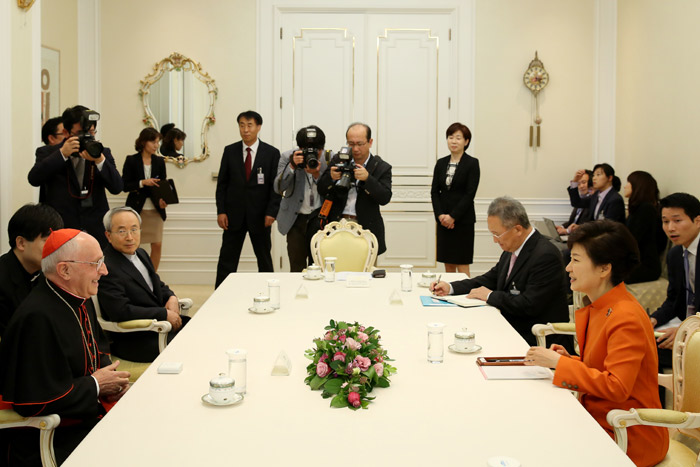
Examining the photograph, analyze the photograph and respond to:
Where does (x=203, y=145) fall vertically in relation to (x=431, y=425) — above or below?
above

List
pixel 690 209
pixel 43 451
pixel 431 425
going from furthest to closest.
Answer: pixel 690 209, pixel 43 451, pixel 431 425

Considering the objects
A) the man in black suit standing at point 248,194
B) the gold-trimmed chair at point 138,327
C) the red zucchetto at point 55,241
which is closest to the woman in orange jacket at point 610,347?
the red zucchetto at point 55,241

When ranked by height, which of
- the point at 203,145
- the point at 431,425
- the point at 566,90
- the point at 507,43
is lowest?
the point at 431,425

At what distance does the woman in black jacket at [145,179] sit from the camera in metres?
6.69

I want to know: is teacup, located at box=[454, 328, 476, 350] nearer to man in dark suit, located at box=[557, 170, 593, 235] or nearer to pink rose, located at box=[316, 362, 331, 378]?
pink rose, located at box=[316, 362, 331, 378]

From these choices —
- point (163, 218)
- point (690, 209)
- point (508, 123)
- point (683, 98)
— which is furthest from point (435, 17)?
point (690, 209)

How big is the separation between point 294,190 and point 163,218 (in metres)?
1.80

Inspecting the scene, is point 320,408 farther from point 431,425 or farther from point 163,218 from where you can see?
point 163,218

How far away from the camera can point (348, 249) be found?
15.7 feet

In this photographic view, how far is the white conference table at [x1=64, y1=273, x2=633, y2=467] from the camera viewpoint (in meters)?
1.75

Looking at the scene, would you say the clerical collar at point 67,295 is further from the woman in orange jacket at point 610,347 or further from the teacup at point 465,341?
the woman in orange jacket at point 610,347

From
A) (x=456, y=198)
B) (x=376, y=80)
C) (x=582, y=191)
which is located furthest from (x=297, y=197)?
(x=582, y=191)

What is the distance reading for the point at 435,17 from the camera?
7.47m

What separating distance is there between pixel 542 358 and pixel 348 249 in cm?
254
